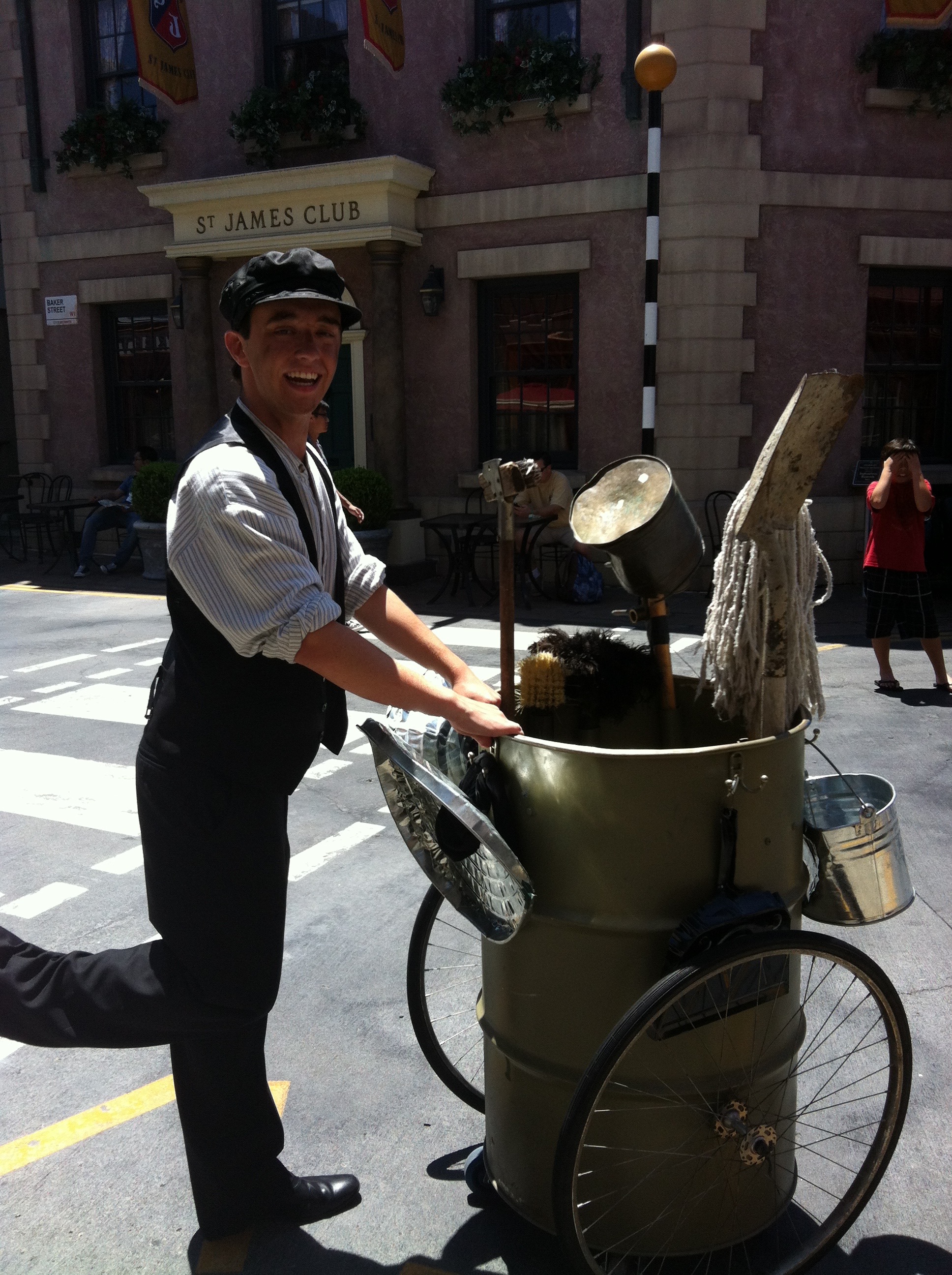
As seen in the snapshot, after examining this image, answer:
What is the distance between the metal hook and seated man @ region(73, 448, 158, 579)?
1164cm

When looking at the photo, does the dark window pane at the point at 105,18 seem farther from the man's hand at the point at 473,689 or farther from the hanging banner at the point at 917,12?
the man's hand at the point at 473,689

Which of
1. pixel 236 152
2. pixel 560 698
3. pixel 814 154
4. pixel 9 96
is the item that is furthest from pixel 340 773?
pixel 9 96

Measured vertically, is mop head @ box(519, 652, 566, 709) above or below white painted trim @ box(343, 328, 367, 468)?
below

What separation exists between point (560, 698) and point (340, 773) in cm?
341

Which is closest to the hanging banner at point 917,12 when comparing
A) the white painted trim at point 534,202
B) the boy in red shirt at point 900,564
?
the white painted trim at point 534,202

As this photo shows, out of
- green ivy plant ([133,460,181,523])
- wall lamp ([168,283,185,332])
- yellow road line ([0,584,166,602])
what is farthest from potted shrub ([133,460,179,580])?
wall lamp ([168,283,185,332])

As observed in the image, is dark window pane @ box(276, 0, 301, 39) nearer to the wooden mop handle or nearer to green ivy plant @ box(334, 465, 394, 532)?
green ivy plant @ box(334, 465, 394, 532)

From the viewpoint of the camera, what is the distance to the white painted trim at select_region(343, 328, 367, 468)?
12.5 meters

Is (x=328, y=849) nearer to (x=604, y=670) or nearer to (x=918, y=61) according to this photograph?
(x=604, y=670)

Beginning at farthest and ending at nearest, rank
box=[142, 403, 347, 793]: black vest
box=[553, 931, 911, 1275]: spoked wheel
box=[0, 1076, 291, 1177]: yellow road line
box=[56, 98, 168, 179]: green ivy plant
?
box=[56, 98, 168, 179]: green ivy plant, box=[0, 1076, 291, 1177]: yellow road line, box=[142, 403, 347, 793]: black vest, box=[553, 931, 911, 1275]: spoked wheel

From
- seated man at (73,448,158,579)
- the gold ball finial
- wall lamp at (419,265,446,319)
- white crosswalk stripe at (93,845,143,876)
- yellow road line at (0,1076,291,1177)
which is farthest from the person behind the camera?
seated man at (73,448,158,579)

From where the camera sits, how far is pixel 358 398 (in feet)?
41.7

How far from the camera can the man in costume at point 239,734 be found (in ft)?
7.14

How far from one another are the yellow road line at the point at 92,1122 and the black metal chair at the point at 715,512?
26.8 feet
